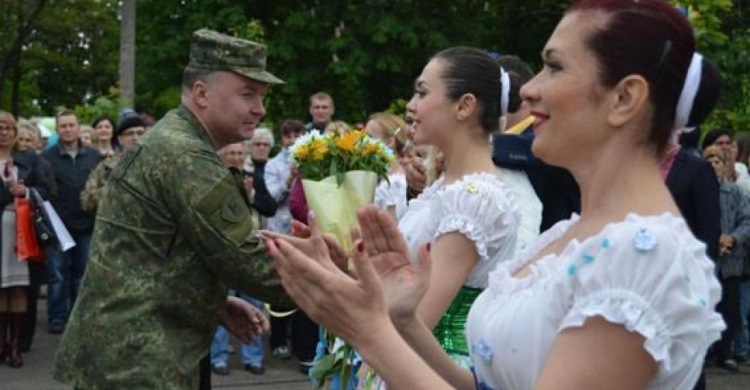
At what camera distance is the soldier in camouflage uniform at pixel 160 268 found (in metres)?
Result: 4.27

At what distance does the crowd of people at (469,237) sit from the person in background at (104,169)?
7.16 ft

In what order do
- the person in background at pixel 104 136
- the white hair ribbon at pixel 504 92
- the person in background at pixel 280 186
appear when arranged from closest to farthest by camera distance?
the white hair ribbon at pixel 504 92 < the person in background at pixel 280 186 < the person in background at pixel 104 136

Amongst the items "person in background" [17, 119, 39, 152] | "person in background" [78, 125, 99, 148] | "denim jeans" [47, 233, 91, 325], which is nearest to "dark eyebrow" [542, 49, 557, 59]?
"denim jeans" [47, 233, 91, 325]

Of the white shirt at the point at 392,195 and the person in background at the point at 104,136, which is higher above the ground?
the white shirt at the point at 392,195

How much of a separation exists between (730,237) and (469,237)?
7208mm

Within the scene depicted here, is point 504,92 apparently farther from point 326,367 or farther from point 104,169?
point 104,169

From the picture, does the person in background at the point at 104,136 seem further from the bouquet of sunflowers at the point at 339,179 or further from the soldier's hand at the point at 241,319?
the soldier's hand at the point at 241,319

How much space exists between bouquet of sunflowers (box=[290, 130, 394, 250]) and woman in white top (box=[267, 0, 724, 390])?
77.8 inches

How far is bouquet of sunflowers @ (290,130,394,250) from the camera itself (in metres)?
4.64

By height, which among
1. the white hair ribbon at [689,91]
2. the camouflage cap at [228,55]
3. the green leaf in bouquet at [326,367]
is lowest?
the green leaf in bouquet at [326,367]

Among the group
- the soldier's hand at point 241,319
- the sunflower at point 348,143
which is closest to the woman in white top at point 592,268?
the soldier's hand at point 241,319

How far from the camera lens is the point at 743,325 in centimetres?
1130

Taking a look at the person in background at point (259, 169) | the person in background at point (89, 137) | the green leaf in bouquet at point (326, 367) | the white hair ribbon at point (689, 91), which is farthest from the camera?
the person in background at point (89, 137)

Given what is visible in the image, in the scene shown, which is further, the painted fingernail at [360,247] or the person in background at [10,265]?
the person in background at [10,265]
